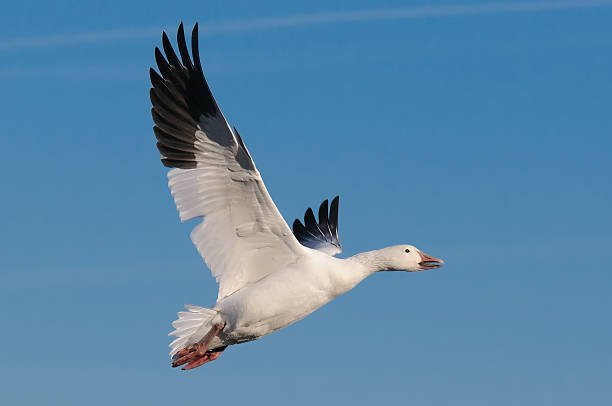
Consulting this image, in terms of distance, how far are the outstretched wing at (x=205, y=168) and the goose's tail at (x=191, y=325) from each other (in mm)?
854

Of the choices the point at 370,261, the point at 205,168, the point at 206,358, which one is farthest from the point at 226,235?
the point at 370,261

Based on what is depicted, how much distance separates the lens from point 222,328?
16484 mm

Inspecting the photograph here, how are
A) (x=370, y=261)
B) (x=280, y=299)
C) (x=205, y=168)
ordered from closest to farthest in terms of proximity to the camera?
(x=205, y=168), (x=280, y=299), (x=370, y=261)

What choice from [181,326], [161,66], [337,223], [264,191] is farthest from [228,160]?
[337,223]

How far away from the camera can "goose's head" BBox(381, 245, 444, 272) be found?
669 inches

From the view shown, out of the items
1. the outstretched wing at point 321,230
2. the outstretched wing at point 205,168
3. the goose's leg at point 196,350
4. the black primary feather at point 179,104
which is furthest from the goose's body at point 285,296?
the outstretched wing at point 321,230

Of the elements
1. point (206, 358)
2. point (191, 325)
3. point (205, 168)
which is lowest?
point (206, 358)

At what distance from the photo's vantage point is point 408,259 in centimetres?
1714

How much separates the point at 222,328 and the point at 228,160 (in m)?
2.60

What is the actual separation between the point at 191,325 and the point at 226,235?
150cm

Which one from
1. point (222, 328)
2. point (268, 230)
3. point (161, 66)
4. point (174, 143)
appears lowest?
point (222, 328)

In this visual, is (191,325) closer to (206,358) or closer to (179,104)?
(206,358)

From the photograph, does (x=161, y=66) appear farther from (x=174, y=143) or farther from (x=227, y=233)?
(x=227, y=233)

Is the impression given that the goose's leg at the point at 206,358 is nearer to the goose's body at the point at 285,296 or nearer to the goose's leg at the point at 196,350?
the goose's leg at the point at 196,350
